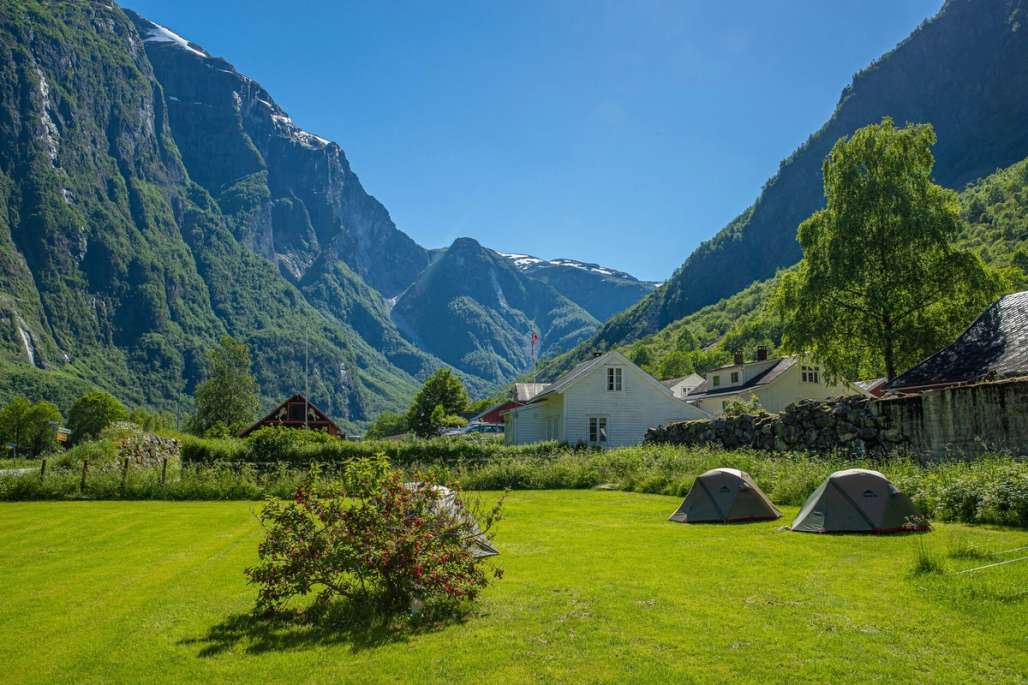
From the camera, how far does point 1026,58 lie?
152500 mm

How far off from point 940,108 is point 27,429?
19654 centimetres

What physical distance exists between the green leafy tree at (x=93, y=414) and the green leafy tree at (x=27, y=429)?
3446 millimetres

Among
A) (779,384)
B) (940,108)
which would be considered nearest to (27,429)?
(779,384)

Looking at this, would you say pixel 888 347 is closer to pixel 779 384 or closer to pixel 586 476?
pixel 586 476

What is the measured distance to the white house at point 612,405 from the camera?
41.3m

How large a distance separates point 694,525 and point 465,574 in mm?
7626

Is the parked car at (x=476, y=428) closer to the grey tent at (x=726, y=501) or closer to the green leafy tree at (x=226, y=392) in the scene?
the green leafy tree at (x=226, y=392)

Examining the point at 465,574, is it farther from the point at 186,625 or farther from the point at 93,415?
the point at 93,415

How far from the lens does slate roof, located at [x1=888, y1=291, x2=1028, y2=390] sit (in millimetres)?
18312

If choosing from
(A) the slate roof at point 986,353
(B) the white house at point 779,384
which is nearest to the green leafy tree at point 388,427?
(B) the white house at point 779,384

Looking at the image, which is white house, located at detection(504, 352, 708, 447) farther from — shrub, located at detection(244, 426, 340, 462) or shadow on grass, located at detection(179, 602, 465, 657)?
shadow on grass, located at detection(179, 602, 465, 657)

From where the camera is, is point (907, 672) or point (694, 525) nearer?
point (907, 672)

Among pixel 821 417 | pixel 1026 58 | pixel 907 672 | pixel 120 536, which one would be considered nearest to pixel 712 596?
pixel 907 672

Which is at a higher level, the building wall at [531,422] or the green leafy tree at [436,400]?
the green leafy tree at [436,400]
